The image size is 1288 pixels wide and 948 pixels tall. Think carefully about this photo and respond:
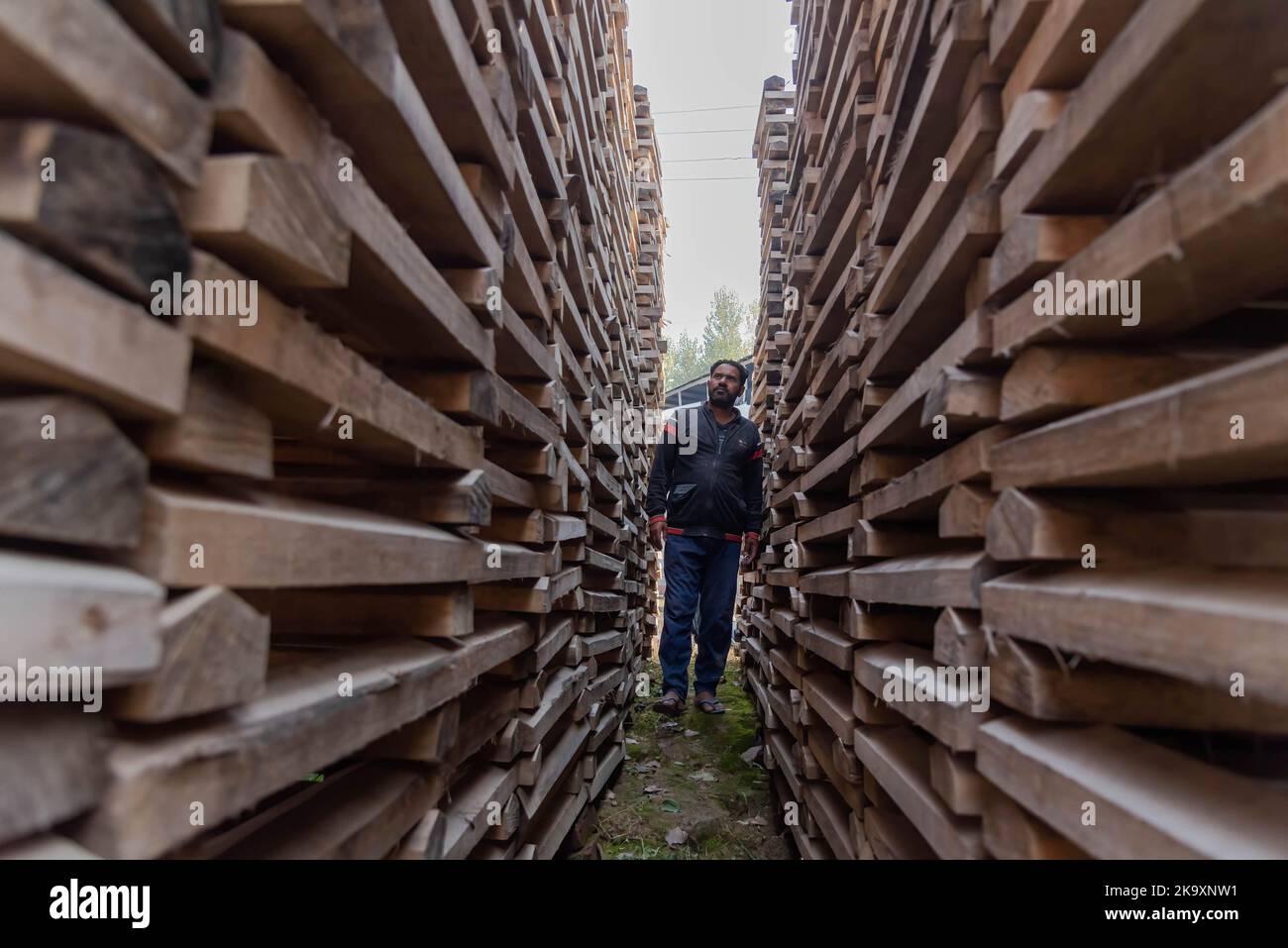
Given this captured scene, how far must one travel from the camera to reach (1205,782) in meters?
1.19

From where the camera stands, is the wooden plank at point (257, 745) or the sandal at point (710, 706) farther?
the sandal at point (710, 706)

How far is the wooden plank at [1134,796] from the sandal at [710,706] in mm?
4967

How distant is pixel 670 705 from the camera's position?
6230 mm

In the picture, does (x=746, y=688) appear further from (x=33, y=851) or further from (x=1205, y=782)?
(x=33, y=851)

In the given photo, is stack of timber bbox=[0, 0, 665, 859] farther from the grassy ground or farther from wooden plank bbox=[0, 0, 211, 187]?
the grassy ground

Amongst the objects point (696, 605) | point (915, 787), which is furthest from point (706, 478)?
point (915, 787)

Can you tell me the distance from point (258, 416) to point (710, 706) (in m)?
5.54

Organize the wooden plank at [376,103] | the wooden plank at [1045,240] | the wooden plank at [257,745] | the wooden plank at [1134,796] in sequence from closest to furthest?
the wooden plank at [257,745], the wooden plank at [1134,796], the wooden plank at [376,103], the wooden plank at [1045,240]

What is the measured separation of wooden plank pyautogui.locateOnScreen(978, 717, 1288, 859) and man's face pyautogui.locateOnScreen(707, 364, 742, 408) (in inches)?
202

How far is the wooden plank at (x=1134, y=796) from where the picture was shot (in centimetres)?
103

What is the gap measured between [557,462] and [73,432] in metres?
2.40

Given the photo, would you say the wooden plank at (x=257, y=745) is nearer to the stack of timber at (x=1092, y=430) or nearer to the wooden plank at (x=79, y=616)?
the wooden plank at (x=79, y=616)

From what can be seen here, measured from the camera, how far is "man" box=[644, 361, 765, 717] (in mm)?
6277

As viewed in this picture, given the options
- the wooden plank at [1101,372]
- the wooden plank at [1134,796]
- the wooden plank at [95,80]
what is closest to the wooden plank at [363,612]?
the wooden plank at [95,80]
